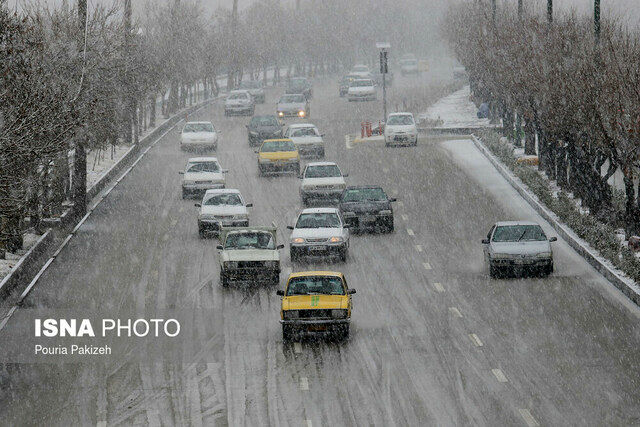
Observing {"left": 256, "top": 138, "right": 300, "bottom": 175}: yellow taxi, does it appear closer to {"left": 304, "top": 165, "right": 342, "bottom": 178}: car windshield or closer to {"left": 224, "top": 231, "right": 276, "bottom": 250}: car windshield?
{"left": 304, "top": 165, "right": 342, "bottom": 178}: car windshield

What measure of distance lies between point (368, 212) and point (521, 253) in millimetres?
7696

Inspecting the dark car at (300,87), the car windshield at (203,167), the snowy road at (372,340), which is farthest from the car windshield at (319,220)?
the dark car at (300,87)

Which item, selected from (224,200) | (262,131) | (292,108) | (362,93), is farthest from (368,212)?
(362,93)

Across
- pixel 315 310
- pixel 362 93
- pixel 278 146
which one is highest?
pixel 315 310

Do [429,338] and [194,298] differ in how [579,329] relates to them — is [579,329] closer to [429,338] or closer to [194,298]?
[429,338]

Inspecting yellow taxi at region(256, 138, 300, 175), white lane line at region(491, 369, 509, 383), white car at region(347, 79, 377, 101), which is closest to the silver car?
white lane line at region(491, 369, 509, 383)

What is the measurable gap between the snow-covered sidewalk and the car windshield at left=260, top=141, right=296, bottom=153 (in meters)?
14.9

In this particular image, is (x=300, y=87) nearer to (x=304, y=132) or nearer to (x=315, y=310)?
(x=304, y=132)

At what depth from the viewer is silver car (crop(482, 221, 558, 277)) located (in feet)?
98.8

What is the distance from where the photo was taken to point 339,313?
78.7 feet

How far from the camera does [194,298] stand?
94.7 feet

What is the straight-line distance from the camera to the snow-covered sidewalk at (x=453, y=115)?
66294 mm

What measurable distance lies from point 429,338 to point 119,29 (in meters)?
24.3

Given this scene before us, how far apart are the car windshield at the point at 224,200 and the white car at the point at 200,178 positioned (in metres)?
6.21
